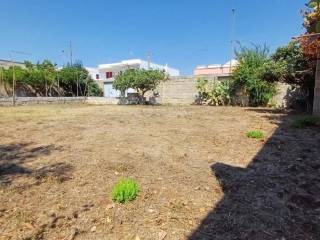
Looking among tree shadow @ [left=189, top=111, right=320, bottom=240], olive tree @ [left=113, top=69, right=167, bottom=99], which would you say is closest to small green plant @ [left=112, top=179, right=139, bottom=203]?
tree shadow @ [left=189, top=111, right=320, bottom=240]

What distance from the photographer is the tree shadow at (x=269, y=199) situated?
233 centimetres

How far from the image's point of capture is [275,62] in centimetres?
1091

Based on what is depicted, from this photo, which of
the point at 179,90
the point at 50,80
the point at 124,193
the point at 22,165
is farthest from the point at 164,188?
the point at 50,80

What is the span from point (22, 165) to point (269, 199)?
3.09m

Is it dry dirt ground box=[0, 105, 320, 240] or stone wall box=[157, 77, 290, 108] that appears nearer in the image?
dry dirt ground box=[0, 105, 320, 240]

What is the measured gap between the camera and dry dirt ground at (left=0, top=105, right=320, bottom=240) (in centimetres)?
239

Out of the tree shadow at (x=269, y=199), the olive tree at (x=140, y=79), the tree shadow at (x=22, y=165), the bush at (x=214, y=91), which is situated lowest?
the tree shadow at (x=269, y=199)

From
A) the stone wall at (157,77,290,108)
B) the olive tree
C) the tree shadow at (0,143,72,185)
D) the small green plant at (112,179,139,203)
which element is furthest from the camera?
the stone wall at (157,77,290,108)

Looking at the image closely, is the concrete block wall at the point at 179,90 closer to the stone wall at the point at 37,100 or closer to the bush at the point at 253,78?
the bush at the point at 253,78

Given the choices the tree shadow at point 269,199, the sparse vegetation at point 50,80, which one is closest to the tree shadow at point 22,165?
the tree shadow at point 269,199

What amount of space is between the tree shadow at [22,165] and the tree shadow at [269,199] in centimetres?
188

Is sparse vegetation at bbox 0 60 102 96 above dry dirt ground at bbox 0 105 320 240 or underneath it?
above

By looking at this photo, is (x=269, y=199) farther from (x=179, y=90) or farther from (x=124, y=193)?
(x=179, y=90)

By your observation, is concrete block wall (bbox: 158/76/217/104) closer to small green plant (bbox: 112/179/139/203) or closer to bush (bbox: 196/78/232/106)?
bush (bbox: 196/78/232/106)
